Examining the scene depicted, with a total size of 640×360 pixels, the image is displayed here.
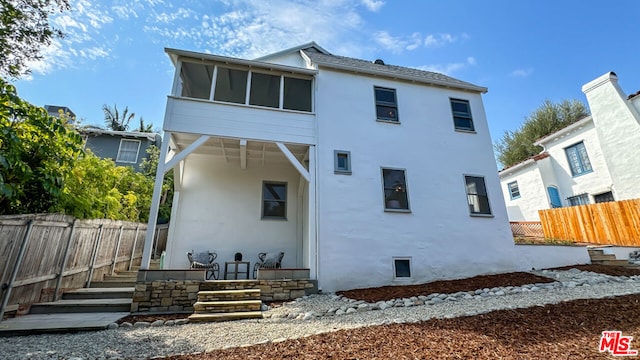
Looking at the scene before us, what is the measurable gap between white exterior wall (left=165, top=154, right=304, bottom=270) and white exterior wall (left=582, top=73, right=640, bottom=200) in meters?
14.1

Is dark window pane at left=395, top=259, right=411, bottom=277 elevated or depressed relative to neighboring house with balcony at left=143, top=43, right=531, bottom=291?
depressed

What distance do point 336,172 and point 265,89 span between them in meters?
3.91

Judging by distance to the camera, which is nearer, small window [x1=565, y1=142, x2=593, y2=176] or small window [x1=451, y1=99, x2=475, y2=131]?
small window [x1=451, y1=99, x2=475, y2=131]

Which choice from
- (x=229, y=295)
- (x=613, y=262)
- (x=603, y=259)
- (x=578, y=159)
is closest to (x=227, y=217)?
(x=229, y=295)

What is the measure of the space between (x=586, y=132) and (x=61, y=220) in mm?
21124

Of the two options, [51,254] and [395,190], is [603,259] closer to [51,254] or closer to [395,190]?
[395,190]

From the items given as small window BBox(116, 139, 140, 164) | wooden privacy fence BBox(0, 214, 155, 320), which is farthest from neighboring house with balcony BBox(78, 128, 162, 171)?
wooden privacy fence BBox(0, 214, 155, 320)

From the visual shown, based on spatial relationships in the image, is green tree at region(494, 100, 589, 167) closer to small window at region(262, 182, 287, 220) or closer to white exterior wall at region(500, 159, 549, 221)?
white exterior wall at region(500, 159, 549, 221)

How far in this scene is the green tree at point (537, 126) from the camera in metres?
20.9

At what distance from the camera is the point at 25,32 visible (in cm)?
584

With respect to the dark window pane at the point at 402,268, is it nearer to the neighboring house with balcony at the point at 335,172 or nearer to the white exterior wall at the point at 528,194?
the neighboring house with balcony at the point at 335,172

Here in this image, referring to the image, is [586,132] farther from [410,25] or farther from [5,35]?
[5,35]

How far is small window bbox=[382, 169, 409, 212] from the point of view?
802cm

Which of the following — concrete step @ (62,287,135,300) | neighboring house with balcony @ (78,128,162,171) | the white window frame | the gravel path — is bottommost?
the gravel path
